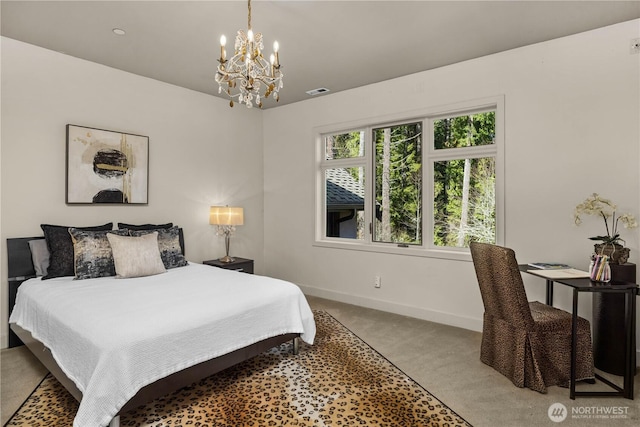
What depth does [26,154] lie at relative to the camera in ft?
10.9

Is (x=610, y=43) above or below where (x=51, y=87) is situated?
above

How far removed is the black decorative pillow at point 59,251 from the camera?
318 centimetres

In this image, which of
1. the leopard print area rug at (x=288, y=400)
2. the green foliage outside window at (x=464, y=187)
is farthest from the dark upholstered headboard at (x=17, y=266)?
the green foliage outside window at (x=464, y=187)

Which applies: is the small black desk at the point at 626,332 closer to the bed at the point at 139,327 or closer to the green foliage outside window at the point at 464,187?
the green foliage outside window at the point at 464,187

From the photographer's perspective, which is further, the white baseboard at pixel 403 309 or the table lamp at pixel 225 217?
the table lamp at pixel 225 217

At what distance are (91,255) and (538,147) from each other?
13.4ft

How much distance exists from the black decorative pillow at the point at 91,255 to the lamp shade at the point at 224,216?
1.35m

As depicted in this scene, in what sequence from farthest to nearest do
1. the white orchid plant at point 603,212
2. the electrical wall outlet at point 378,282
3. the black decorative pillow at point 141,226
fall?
the electrical wall outlet at point 378,282 < the black decorative pillow at point 141,226 < the white orchid plant at point 603,212

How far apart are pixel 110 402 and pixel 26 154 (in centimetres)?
261

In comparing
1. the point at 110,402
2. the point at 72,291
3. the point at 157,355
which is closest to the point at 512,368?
the point at 157,355

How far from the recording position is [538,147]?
10.9 feet

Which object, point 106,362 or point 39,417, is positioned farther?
point 39,417

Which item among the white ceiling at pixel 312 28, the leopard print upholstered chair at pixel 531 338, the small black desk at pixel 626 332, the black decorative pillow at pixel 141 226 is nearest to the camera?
the small black desk at pixel 626 332

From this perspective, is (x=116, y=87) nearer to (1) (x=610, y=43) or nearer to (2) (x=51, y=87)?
(2) (x=51, y=87)
